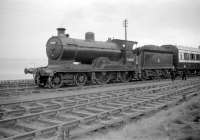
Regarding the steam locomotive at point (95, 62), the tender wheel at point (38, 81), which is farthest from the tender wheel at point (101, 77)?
the tender wheel at point (38, 81)

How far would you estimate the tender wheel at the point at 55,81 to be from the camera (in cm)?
1377

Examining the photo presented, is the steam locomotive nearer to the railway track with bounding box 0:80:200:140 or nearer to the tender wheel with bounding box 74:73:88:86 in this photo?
the tender wheel with bounding box 74:73:88:86

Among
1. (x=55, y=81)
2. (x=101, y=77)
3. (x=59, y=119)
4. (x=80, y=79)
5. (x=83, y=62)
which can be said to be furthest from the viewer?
(x=101, y=77)

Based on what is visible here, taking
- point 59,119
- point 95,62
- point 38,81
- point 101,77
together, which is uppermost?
point 95,62

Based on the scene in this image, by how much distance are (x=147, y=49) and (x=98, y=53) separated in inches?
238

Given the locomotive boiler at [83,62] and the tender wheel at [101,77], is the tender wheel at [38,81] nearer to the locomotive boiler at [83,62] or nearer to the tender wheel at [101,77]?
the locomotive boiler at [83,62]

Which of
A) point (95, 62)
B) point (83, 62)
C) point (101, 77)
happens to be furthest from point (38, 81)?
point (101, 77)

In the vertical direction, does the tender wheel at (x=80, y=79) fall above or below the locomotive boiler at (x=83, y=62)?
below

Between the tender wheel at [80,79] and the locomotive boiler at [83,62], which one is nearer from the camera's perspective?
the locomotive boiler at [83,62]

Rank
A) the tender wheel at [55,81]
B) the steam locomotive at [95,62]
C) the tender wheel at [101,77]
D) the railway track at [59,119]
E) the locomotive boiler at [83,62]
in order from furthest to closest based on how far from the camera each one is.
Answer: the tender wheel at [101,77] → the steam locomotive at [95,62] → the locomotive boiler at [83,62] → the tender wheel at [55,81] → the railway track at [59,119]

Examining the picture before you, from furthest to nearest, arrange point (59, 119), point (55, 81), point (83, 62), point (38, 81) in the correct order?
point (83, 62) → point (38, 81) → point (55, 81) → point (59, 119)

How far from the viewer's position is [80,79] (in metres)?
15.3

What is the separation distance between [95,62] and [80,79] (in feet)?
6.12

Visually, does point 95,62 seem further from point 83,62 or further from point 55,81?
point 55,81
